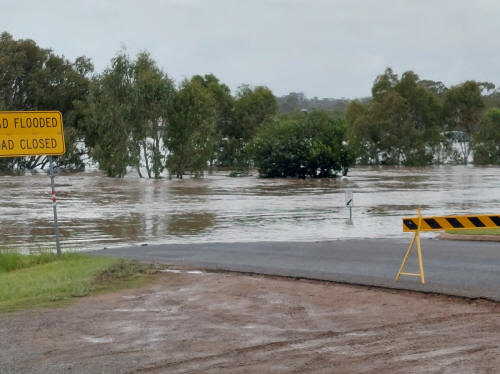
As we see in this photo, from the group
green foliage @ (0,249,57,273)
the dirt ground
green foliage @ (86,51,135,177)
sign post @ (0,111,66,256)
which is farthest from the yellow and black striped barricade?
green foliage @ (86,51,135,177)

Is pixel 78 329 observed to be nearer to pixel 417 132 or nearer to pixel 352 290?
pixel 352 290

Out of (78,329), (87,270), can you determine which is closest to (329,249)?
(87,270)

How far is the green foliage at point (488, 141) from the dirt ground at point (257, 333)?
79.0 meters

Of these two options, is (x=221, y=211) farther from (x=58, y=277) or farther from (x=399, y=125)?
(x=399, y=125)

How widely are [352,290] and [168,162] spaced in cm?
5328

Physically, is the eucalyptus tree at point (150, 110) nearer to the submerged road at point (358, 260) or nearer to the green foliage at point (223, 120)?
the green foliage at point (223, 120)

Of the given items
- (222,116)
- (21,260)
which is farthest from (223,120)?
(21,260)

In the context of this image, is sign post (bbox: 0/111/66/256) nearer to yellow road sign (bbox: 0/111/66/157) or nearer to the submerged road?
yellow road sign (bbox: 0/111/66/157)

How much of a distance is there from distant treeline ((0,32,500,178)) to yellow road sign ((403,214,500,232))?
48091 mm

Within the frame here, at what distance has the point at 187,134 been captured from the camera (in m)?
63.5

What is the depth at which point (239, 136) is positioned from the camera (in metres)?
91.8

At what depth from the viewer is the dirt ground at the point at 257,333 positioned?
752 centimetres

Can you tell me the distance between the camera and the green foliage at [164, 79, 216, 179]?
63.7 meters

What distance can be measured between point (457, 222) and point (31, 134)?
7873 mm
